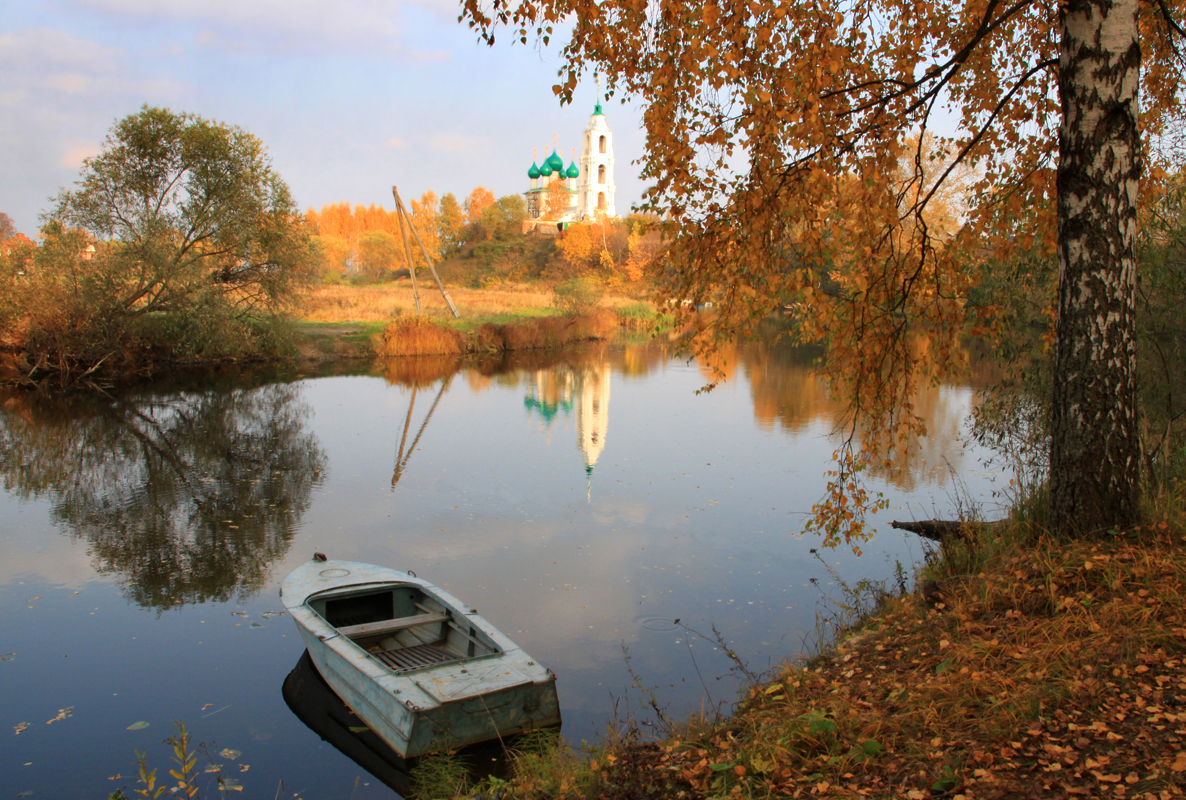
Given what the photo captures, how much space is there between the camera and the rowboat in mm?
5371

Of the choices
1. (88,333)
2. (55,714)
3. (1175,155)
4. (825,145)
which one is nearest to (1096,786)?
(825,145)

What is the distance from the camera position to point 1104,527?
5.12 meters

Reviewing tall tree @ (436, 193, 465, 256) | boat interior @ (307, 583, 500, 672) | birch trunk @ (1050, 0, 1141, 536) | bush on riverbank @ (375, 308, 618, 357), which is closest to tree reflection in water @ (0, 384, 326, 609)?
boat interior @ (307, 583, 500, 672)

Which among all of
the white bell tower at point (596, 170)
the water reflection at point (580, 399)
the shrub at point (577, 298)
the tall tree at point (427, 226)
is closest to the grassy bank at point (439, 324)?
the shrub at point (577, 298)

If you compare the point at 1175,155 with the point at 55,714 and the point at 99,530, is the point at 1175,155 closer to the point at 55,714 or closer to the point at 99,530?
the point at 55,714

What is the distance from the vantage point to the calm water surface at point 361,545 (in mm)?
6246

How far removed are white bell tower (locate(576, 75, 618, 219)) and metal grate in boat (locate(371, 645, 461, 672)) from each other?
3611 inches

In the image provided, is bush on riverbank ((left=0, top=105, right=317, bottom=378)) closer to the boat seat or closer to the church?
the boat seat

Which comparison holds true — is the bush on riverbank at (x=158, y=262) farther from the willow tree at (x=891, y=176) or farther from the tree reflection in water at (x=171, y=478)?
the willow tree at (x=891, y=176)

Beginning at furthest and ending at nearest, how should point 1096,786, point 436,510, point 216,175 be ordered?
point 216,175
point 436,510
point 1096,786

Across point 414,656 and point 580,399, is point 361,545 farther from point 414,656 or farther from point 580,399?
point 580,399

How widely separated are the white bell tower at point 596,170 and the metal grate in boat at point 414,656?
9172cm

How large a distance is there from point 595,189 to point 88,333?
82.0m

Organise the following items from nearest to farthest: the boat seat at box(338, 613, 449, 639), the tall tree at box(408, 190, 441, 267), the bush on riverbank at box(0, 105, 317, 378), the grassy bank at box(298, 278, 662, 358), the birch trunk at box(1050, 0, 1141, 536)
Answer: the birch trunk at box(1050, 0, 1141, 536), the boat seat at box(338, 613, 449, 639), the bush on riverbank at box(0, 105, 317, 378), the grassy bank at box(298, 278, 662, 358), the tall tree at box(408, 190, 441, 267)
